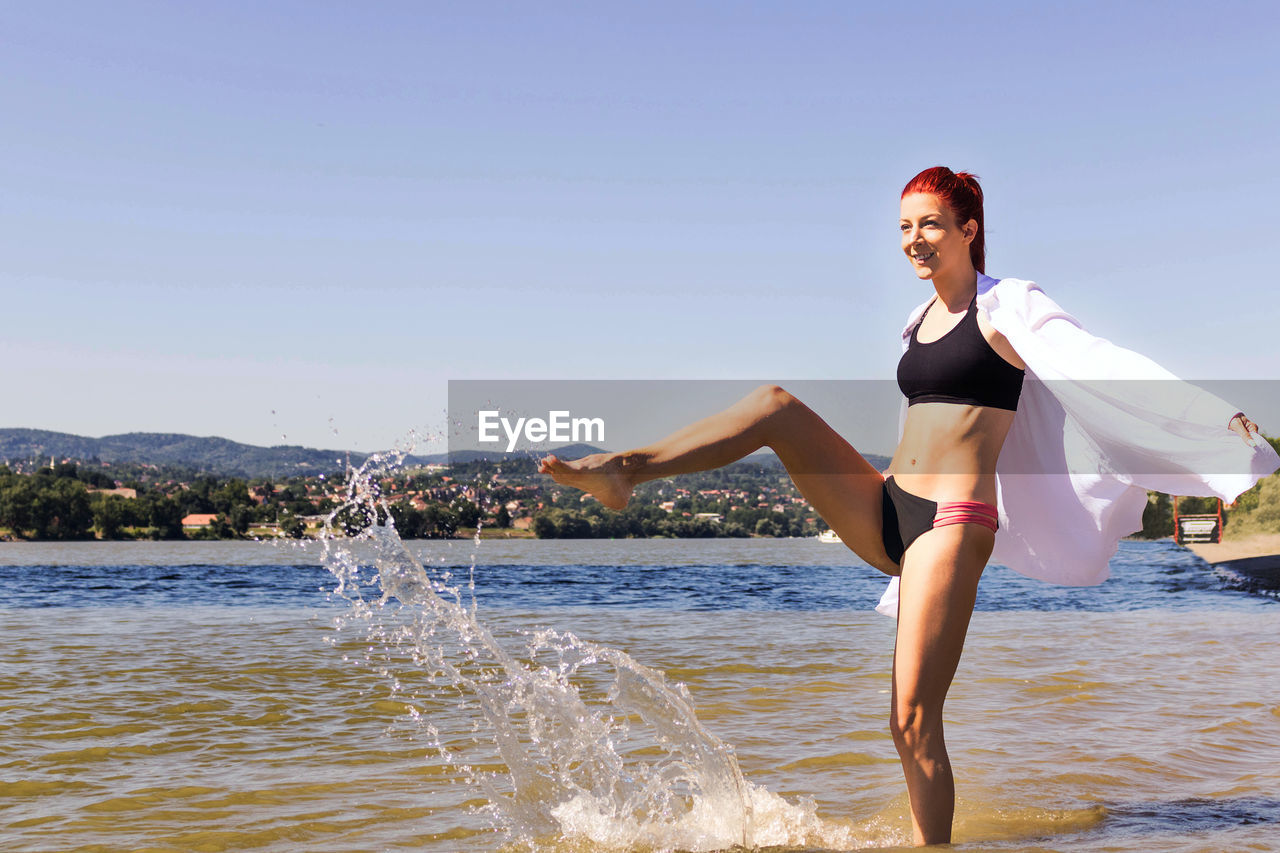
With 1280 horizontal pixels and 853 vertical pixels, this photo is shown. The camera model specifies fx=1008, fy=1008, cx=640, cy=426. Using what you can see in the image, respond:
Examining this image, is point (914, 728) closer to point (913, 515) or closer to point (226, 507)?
point (913, 515)

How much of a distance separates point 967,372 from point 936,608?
862 mm

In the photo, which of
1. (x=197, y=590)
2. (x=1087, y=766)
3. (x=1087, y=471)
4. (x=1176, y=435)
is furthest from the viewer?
(x=197, y=590)

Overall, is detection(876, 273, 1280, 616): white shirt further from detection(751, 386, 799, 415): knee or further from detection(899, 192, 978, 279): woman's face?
detection(751, 386, 799, 415): knee

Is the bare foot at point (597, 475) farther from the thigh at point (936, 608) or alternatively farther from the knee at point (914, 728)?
the knee at point (914, 728)

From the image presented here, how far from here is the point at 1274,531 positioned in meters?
42.3

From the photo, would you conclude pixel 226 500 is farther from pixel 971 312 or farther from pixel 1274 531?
pixel 971 312

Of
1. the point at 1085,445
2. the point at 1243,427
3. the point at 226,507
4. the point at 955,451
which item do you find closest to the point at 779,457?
the point at 955,451

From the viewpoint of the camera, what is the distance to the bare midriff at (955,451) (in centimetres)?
363

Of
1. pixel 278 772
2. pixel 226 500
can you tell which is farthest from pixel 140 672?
pixel 226 500

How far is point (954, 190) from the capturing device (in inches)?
148

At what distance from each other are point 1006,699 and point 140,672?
7872mm

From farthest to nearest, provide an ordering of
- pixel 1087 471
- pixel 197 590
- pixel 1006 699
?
pixel 197 590 → pixel 1006 699 → pixel 1087 471

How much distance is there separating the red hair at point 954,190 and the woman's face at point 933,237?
0.02m

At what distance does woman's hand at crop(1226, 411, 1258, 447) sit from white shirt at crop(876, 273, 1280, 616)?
1.5 inches
